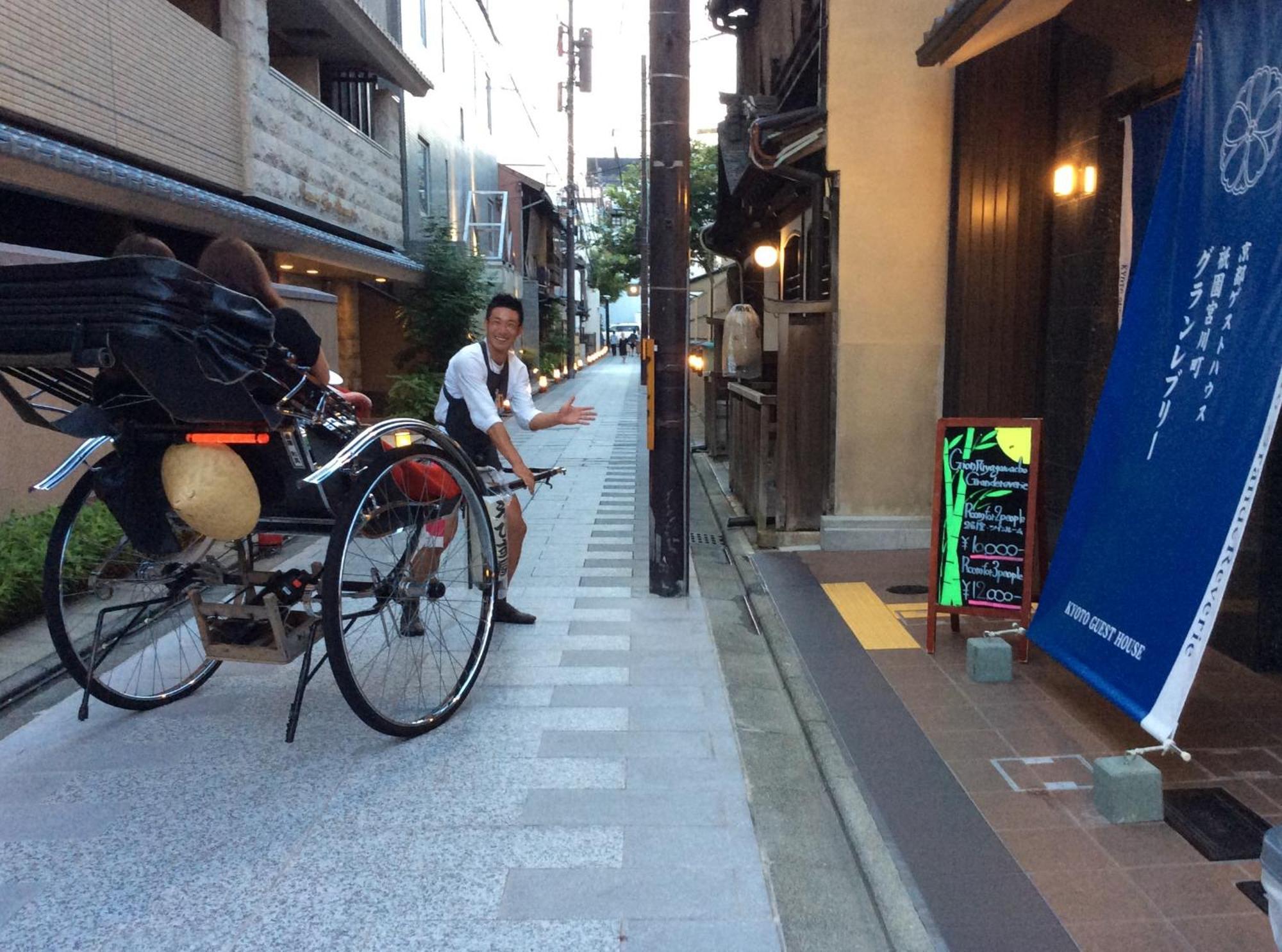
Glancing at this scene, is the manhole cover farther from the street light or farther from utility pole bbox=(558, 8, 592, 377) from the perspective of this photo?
utility pole bbox=(558, 8, 592, 377)

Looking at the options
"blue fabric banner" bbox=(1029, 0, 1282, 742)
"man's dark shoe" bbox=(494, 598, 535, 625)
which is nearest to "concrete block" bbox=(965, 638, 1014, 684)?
"blue fabric banner" bbox=(1029, 0, 1282, 742)

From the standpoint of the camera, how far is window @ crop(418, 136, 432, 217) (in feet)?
67.1

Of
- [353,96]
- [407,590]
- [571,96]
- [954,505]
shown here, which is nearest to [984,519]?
[954,505]

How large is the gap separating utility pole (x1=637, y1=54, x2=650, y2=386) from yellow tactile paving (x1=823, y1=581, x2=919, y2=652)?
201 centimetres

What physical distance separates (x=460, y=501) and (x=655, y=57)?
328 centimetres

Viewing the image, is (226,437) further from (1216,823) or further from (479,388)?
(1216,823)

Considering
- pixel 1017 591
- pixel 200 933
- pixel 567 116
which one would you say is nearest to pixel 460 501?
pixel 200 933

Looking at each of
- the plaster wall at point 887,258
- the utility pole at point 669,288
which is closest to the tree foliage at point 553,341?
the plaster wall at point 887,258

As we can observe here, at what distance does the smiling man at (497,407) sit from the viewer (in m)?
5.27

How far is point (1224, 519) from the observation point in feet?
10.5

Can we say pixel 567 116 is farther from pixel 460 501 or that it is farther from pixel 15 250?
pixel 460 501

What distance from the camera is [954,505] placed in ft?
17.2

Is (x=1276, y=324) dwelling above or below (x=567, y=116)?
below

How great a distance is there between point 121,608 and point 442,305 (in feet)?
42.7
